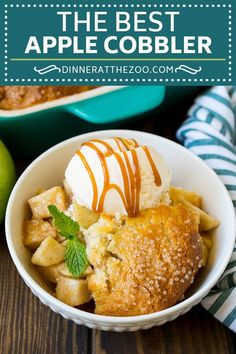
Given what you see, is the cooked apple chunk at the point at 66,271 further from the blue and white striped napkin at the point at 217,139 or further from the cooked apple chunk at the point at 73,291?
the blue and white striped napkin at the point at 217,139

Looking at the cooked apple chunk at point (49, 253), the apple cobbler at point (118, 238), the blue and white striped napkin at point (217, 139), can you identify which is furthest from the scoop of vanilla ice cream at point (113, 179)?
the blue and white striped napkin at point (217, 139)

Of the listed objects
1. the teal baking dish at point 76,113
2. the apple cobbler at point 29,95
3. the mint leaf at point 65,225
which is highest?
the apple cobbler at point 29,95

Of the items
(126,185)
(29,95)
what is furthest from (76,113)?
(126,185)

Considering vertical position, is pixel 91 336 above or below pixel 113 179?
below

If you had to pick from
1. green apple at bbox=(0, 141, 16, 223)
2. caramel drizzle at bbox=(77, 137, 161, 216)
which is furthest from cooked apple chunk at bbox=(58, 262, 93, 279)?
green apple at bbox=(0, 141, 16, 223)

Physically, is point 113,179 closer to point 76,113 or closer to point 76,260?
point 76,260

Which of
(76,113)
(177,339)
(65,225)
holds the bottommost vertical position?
(177,339)
